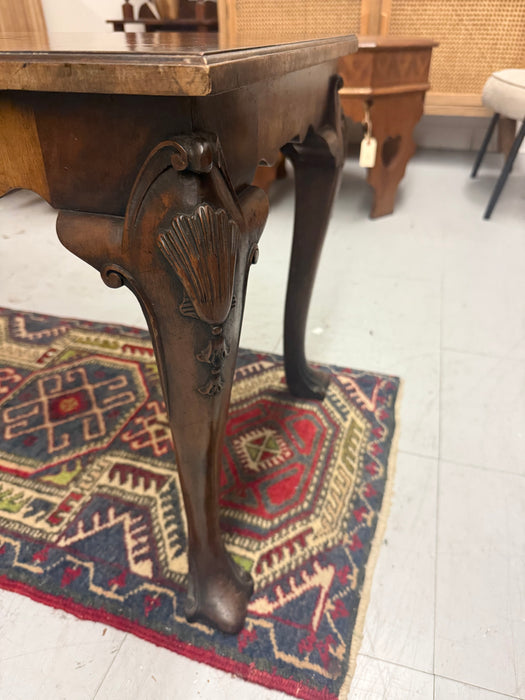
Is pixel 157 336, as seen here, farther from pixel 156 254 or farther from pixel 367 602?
pixel 367 602

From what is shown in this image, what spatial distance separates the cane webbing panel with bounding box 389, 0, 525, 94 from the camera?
7.03 feet

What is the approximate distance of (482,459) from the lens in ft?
3.28

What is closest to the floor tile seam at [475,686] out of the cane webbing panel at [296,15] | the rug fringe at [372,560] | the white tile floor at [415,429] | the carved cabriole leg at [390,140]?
the white tile floor at [415,429]

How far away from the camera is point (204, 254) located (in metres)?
0.46

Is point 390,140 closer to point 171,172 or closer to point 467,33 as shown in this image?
point 467,33

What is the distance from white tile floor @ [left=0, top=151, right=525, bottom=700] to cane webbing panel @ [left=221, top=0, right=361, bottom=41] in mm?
744

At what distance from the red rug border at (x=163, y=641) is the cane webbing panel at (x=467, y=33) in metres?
2.37

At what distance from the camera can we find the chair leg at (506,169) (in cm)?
193

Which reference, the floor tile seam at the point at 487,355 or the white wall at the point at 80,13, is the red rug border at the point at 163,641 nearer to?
the floor tile seam at the point at 487,355

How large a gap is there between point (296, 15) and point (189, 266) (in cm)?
225

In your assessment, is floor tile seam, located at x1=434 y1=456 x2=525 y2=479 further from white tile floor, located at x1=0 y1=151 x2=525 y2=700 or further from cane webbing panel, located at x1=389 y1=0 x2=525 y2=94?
cane webbing panel, located at x1=389 y1=0 x2=525 y2=94

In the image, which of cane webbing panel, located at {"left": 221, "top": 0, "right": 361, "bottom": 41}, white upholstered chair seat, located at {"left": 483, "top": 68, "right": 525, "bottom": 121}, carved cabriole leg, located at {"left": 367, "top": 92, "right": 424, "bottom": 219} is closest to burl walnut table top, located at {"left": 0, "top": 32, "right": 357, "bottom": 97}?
carved cabriole leg, located at {"left": 367, "top": 92, "right": 424, "bottom": 219}

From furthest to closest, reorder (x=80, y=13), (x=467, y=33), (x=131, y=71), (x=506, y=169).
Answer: (x=80, y=13) → (x=467, y=33) → (x=506, y=169) → (x=131, y=71)

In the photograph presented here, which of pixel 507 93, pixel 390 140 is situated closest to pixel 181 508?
pixel 390 140
